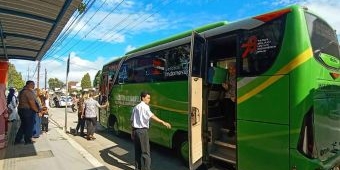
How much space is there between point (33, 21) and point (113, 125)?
535 cm

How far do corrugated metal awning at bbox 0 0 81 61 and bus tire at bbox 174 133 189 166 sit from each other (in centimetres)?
419

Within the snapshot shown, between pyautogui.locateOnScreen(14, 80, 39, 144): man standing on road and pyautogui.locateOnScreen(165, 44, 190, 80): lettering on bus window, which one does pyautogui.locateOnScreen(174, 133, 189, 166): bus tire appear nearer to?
pyautogui.locateOnScreen(165, 44, 190, 80): lettering on bus window

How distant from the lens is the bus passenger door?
668 cm

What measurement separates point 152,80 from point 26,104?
4.10 meters

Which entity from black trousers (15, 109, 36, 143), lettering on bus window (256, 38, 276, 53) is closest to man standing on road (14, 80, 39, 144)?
black trousers (15, 109, 36, 143)

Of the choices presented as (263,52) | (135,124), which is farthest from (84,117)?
(263,52)

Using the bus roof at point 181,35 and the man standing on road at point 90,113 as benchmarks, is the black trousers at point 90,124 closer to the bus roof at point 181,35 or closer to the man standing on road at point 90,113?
the man standing on road at point 90,113

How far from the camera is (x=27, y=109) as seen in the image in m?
11.1

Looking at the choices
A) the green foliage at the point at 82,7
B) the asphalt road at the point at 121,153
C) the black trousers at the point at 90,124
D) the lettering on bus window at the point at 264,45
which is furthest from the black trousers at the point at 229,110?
the black trousers at the point at 90,124

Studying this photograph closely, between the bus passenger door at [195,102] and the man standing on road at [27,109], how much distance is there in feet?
20.4

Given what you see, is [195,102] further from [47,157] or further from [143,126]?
[47,157]

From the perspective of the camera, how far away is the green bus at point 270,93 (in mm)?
5547

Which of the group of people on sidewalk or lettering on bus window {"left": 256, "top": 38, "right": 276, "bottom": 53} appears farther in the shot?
the group of people on sidewalk

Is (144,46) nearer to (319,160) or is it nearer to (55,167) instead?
(55,167)
